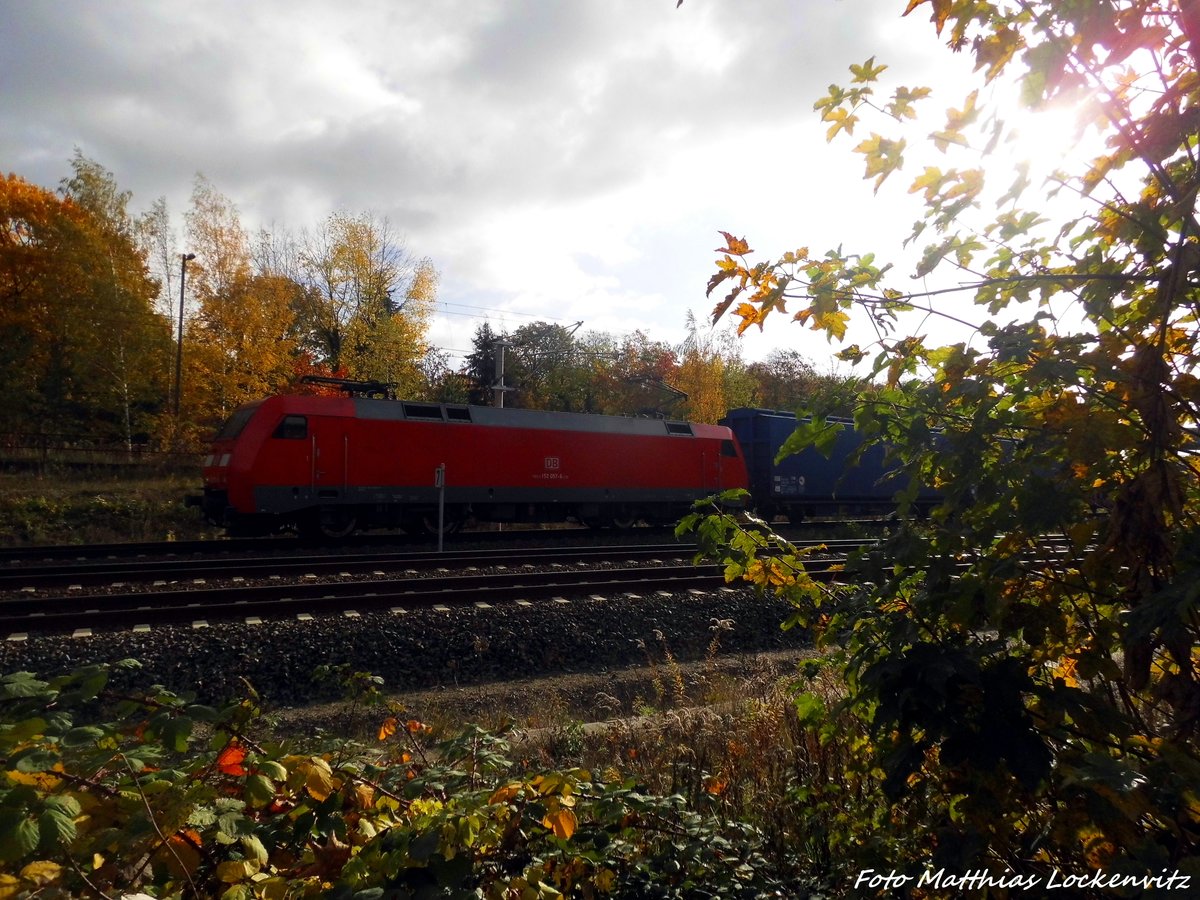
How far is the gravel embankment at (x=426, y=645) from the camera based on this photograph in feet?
22.8

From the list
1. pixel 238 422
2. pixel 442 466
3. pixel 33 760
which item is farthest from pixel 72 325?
pixel 33 760

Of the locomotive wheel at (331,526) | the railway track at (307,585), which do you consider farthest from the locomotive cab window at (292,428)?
the railway track at (307,585)

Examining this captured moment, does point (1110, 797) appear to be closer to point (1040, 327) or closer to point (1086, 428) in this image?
point (1086, 428)

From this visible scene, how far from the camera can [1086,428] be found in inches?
82.5

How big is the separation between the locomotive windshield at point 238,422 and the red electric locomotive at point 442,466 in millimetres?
40

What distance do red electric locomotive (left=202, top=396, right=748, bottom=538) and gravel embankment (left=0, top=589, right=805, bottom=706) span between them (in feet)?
22.1

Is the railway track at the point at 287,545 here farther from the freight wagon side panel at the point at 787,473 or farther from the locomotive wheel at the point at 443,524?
the freight wagon side panel at the point at 787,473

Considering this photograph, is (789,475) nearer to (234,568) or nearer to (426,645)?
(234,568)

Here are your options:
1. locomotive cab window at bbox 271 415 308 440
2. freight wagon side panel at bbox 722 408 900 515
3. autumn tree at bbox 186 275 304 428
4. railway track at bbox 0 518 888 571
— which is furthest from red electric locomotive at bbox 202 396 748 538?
autumn tree at bbox 186 275 304 428

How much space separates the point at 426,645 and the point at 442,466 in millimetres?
7650

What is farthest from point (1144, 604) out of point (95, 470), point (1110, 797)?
point (95, 470)

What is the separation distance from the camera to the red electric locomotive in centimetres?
1616

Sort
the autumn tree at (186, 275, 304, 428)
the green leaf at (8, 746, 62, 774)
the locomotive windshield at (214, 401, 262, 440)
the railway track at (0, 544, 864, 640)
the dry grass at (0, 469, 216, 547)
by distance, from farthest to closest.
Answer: the autumn tree at (186, 275, 304, 428), the dry grass at (0, 469, 216, 547), the locomotive windshield at (214, 401, 262, 440), the railway track at (0, 544, 864, 640), the green leaf at (8, 746, 62, 774)

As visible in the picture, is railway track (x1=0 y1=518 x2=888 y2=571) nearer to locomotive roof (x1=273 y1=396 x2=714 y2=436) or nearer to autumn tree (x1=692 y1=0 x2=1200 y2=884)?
locomotive roof (x1=273 y1=396 x2=714 y2=436)
